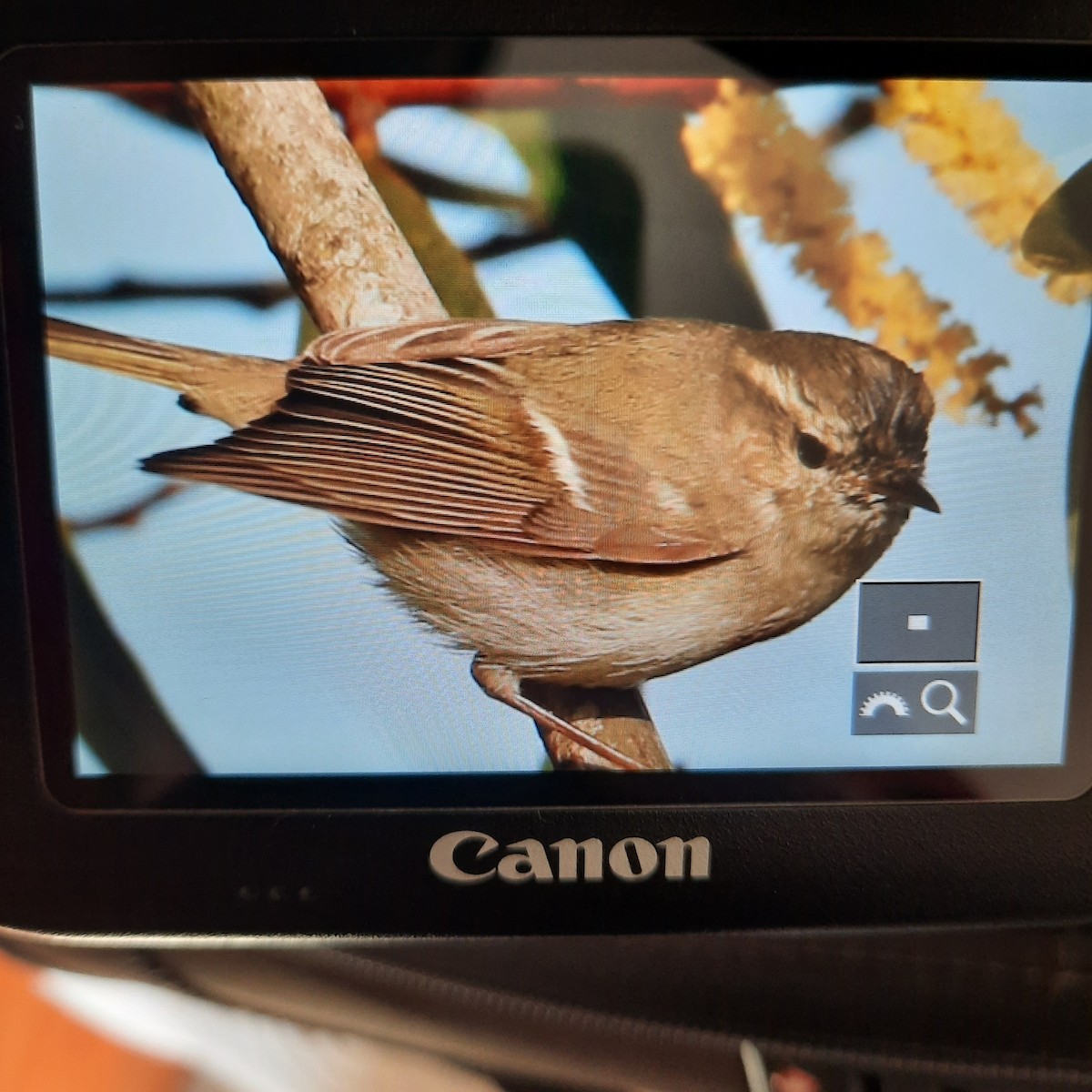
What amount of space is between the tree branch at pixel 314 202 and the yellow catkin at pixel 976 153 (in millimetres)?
255

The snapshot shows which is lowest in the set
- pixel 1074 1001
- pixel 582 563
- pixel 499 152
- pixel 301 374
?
pixel 1074 1001

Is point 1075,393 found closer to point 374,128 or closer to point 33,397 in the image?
point 374,128

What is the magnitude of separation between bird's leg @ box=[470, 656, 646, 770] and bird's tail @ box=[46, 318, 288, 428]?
0.18 meters

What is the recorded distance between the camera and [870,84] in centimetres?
47

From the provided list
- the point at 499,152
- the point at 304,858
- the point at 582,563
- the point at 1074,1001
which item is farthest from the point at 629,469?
the point at 1074,1001

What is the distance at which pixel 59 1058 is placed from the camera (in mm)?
567

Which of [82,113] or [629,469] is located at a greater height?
[82,113]

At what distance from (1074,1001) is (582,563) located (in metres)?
0.38

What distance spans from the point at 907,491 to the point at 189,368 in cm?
38

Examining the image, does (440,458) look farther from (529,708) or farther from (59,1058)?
(59,1058)

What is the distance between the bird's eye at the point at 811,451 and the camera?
0.51 meters

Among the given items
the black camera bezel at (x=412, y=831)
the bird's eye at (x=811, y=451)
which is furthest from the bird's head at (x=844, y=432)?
the black camera bezel at (x=412, y=831)

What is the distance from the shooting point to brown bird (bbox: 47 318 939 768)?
493 mm

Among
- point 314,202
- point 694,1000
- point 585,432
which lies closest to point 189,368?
point 314,202
